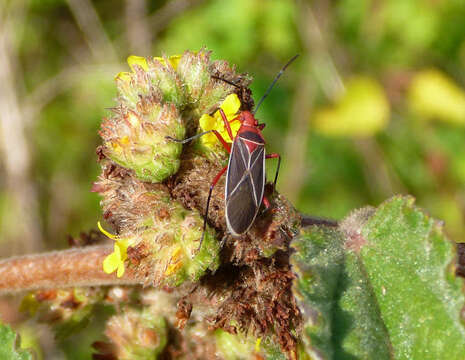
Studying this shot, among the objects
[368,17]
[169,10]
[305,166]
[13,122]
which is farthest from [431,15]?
[13,122]

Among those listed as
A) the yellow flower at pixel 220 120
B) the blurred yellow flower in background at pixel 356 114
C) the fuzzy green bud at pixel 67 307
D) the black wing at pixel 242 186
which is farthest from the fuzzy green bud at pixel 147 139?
the blurred yellow flower in background at pixel 356 114

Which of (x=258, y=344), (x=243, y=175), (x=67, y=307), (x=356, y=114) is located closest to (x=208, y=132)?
(x=243, y=175)

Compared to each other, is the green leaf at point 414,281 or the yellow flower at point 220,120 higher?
the yellow flower at point 220,120

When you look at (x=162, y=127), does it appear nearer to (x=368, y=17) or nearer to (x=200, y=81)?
(x=200, y=81)

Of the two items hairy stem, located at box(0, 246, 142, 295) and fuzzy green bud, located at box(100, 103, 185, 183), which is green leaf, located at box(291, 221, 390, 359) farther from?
hairy stem, located at box(0, 246, 142, 295)

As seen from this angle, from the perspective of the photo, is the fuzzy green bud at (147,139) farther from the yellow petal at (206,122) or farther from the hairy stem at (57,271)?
the hairy stem at (57,271)

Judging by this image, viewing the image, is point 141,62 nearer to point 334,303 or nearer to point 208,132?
point 208,132
